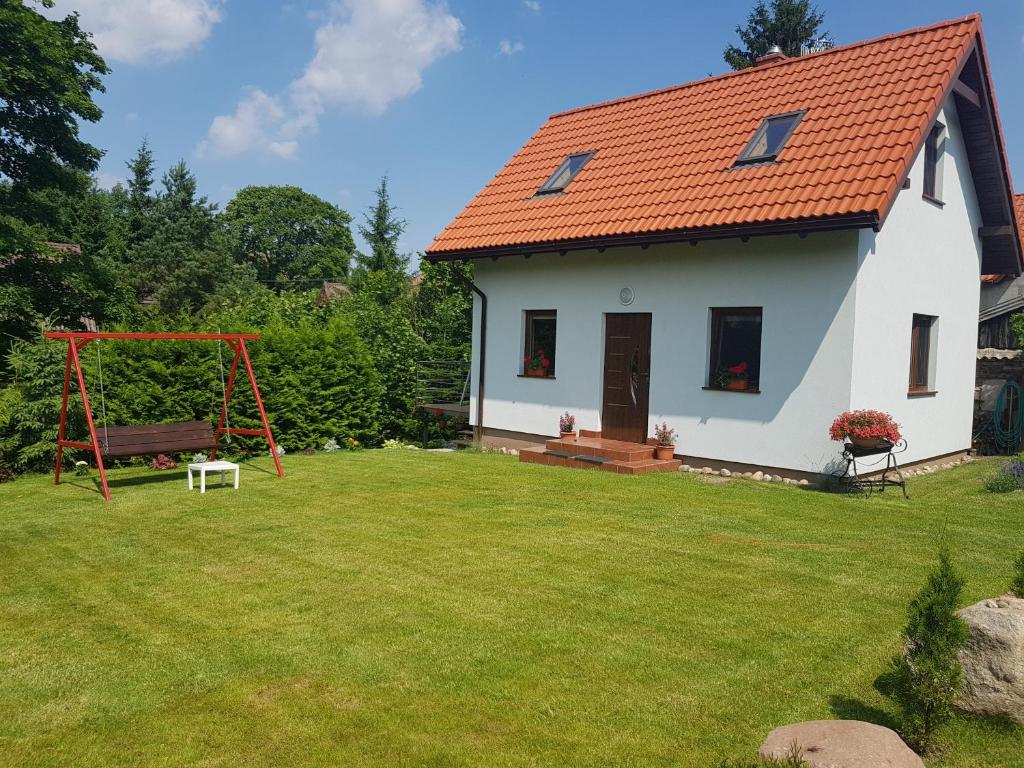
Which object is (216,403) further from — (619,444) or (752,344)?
(752,344)

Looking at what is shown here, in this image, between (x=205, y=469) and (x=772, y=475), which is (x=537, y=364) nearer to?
(x=772, y=475)

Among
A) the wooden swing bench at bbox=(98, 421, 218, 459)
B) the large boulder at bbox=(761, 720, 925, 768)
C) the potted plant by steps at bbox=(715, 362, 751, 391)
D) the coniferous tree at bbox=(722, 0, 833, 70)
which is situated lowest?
the large boulder at bbox=(761, 720, 925, 768)

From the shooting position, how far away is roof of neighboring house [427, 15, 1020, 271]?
35.5 ft

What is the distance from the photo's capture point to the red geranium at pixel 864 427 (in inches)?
394

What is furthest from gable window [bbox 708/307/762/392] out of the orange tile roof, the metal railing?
the metal railing

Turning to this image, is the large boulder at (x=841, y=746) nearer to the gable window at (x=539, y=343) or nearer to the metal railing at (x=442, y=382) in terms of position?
the gable window at (x=539, y=343)

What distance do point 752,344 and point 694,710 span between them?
8.50 metres

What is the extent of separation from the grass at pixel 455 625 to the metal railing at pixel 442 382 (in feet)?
22.1

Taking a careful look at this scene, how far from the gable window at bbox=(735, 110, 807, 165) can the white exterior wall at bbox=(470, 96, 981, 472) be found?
1606 millimetres

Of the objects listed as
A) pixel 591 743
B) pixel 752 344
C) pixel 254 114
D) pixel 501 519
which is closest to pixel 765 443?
pixel 752 344

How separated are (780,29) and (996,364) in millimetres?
18006

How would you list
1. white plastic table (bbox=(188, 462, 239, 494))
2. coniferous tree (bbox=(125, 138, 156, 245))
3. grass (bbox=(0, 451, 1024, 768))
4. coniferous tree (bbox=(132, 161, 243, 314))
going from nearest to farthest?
grass (bbox=(0, 451, 1024, 768)), white plastic table (bbox=(188, 462, 239, 494)), coniferous tree (bbox=(132, 161, 243, 314)), coniferous tree (bbox=(125, 138, 156, 245))

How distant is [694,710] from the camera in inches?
157

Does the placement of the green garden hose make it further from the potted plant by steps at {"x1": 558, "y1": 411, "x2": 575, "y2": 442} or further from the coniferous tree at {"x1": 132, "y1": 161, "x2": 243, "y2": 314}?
the coniferous tree at {"x1": 132, "y1": 161, "x2": 243, "y2": 314}
